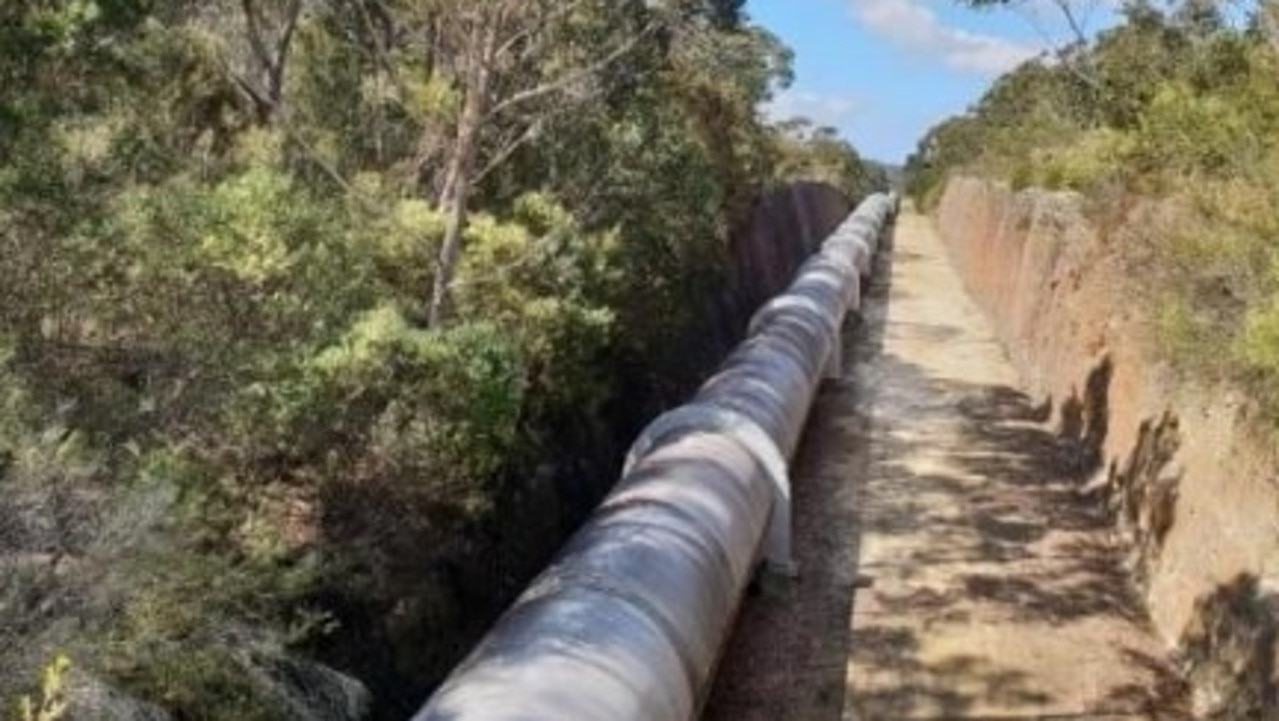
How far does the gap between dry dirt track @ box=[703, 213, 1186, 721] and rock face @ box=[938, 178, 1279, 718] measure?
490mm

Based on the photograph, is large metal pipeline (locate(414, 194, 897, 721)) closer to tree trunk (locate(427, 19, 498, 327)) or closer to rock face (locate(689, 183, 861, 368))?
tree trunk (locate(427, 19, 498, 327))

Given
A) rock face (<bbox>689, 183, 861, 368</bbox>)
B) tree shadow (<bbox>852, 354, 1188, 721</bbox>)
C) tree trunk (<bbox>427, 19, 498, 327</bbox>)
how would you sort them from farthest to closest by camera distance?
rock face (<bbox>689, 183, 861, 368</bbox>) → tree trunk (<bbox>427, 19, 498, 327</bbox>) → tree shadow (<bbox>852, 354, 1188, 721</bbox>)

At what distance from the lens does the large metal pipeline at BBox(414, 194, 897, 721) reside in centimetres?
874

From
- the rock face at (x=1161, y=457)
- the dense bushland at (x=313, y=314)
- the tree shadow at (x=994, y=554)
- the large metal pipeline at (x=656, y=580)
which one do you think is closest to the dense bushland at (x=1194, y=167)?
the rock face at (x=1161, y=457)

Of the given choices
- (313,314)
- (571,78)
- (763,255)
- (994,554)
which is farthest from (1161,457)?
(763,255)

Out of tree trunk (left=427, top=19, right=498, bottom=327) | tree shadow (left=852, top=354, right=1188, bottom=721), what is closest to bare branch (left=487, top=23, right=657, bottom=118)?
tree trunk (left=427, top=19, right=498, bottom=327)

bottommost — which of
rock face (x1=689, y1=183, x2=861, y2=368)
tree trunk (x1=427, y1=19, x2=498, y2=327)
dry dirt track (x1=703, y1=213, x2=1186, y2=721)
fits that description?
dry dirt track (x1=703, y1=213, x2=1186, y2=721)

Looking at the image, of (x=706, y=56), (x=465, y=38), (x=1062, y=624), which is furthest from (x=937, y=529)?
(x=465, y=38)

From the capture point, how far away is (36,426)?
9.27 meters

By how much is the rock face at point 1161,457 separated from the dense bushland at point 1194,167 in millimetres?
631

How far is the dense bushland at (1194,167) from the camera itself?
12.5 meters

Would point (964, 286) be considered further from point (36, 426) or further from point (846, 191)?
point (36, 426)

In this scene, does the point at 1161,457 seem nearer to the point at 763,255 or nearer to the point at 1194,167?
the point at 1194,167

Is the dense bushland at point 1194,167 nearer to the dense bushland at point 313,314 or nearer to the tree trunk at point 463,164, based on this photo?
the dense bushland at point 313,314
